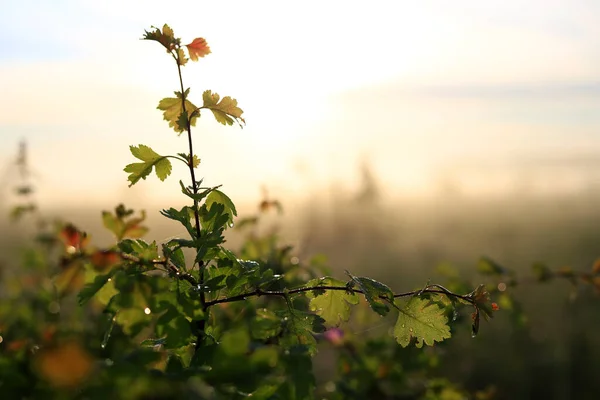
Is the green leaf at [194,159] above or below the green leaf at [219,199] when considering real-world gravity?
above

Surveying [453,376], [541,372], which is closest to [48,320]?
[453,376]

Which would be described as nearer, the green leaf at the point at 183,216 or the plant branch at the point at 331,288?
the plant branch at the point at 331,288

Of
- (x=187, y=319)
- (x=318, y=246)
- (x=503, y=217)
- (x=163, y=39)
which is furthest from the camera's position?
(x=503, y=217)

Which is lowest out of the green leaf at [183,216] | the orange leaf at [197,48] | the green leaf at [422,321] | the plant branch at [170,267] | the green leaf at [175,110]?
the green leaf at [422,321]

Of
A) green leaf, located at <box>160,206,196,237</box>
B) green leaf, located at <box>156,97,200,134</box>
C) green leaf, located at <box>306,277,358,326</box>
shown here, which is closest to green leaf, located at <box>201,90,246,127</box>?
green leaf, located at <box>156,97,200,134</box>

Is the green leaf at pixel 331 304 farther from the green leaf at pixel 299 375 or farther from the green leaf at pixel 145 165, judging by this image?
the green leaf at pixel 145 165

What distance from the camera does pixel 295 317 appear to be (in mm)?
1506

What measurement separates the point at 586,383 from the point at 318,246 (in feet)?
27.0

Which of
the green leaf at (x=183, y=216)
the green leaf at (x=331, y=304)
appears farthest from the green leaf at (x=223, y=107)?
the green leaf at (x=331, y=304)

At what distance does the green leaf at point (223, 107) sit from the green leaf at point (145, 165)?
20cm

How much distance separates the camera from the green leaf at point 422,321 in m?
1.54

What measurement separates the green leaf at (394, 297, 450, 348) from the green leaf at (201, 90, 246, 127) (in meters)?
0.71

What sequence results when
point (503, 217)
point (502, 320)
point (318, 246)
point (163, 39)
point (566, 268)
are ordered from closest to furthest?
point (163, 39) < point (566, 268) < point (502, 320) < point (318, 246) < point (503, 217)

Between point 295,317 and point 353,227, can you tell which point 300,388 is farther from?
point 353,227
